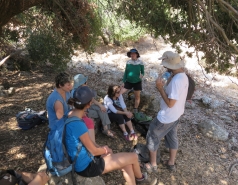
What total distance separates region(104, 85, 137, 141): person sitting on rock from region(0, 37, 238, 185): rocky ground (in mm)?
205

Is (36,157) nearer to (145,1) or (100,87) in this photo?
(145,1)

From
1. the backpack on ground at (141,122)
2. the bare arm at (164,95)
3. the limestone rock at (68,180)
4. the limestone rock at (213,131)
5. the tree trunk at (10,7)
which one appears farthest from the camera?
the limestone rock at (213,131)

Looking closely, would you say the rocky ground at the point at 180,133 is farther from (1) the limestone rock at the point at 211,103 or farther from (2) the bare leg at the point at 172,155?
(2) the bare leg at the point at 172,155

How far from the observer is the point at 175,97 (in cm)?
306

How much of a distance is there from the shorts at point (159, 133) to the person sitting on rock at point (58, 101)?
1213 mm

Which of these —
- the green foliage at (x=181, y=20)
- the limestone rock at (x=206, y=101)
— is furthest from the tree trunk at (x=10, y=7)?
the limestone rock at (x=206, y=101)

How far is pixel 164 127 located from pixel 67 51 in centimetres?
419

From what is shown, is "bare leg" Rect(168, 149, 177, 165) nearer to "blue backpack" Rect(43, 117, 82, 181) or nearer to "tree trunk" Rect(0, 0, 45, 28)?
"blue backpack" Rect(43, 117, 82, 181)

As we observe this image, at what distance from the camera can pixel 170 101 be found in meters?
3.12

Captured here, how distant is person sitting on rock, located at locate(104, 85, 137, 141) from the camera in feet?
14.5

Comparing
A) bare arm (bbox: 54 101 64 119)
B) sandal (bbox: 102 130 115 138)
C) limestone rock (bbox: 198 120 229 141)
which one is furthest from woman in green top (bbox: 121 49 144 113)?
bare arm (bbox: 54 101 64 119)

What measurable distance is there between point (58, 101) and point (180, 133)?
315cm

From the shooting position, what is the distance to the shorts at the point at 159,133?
3385 millimetres

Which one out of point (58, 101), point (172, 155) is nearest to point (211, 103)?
point (172, 155)
